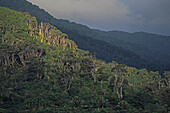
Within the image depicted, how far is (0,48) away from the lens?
10400 cm

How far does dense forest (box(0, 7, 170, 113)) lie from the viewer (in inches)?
2544

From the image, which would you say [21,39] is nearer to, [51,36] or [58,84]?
[51,36]

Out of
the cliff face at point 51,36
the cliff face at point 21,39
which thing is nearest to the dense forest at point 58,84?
the cliff face at point 21,39

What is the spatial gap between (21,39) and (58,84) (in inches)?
2215

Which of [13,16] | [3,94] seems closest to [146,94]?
[3,94]

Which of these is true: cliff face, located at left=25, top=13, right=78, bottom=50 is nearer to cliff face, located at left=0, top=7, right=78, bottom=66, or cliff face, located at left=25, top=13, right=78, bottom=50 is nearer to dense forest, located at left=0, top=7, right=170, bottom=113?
cliff face, located at left=0, top=7, right=78, bottom=66

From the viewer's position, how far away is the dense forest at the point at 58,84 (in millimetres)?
64625

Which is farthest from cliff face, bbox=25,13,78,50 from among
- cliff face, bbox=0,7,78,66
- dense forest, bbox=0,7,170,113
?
dense forest, bbox=0,7,170,113

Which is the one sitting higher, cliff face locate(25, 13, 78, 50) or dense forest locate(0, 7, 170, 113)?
cliff face locate(25, 13, 78, 50)

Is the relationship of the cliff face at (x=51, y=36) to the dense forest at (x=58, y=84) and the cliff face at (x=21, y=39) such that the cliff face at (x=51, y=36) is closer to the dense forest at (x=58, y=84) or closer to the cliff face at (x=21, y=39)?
the cliff face at (x=21, y=39)

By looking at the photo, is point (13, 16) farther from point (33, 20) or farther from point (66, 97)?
point (66, 97)

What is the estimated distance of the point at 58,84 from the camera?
89188 mm

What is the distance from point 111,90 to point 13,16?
393ft

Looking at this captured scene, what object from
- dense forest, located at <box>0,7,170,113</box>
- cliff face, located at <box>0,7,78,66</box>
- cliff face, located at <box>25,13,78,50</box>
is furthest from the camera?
cliff face, located at <box>25,13,78,50</box>
